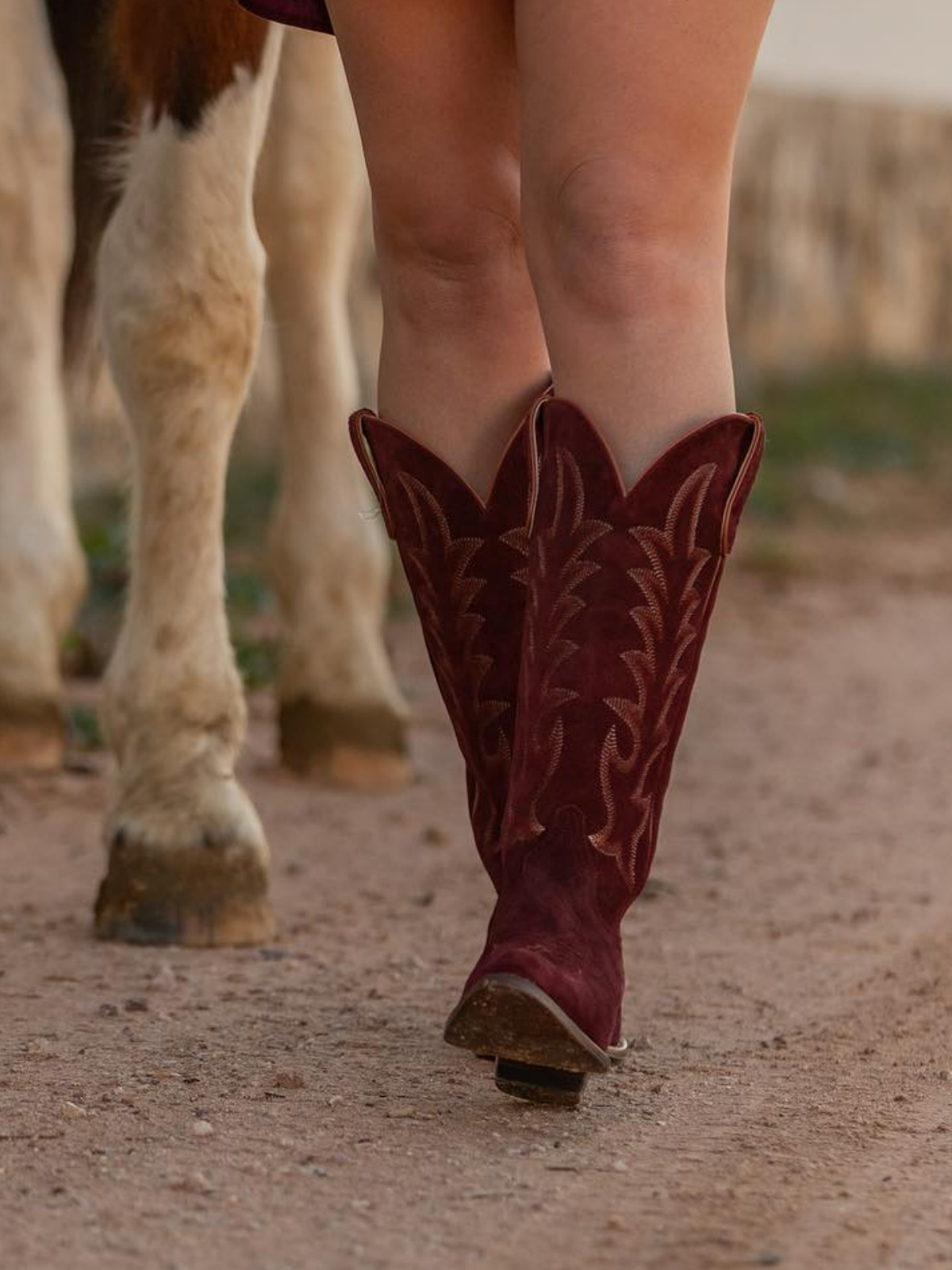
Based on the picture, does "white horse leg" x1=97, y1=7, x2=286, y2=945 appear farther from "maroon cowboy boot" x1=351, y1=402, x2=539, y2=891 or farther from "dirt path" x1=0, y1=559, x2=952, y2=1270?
"maroon cowboy boot" x1=351, y1=402, x2=539, y2=891

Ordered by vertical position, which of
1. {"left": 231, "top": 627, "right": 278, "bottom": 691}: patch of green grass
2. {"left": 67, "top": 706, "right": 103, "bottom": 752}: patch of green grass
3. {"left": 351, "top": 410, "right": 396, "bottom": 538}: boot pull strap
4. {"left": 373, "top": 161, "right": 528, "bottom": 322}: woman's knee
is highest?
{"left": 373, "top": 161, "right": 528, "bottom": 322}: woman's knee

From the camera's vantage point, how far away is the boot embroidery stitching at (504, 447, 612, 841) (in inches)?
67.7

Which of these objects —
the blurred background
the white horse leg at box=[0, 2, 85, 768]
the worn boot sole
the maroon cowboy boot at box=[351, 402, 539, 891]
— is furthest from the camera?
the blurred background

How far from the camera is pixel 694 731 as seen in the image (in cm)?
399

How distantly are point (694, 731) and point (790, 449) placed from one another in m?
3.94

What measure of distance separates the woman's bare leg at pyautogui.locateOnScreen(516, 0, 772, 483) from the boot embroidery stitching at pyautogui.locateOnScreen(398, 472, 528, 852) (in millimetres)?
190

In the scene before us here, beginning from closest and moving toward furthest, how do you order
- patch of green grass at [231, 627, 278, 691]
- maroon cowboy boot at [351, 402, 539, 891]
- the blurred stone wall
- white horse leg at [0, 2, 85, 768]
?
maroon cowboy boot at [351, 402, 539, 891], white horse leg at [0, 2, 85, 768], patch of green grass at [231, 627, 278, 691], the blurred stone wall

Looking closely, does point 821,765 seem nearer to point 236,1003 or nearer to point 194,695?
point 194,695

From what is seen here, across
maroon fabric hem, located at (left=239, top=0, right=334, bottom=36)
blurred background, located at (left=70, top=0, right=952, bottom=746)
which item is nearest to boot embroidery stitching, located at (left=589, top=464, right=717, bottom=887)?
maroon fabric hem, located at (left=239, top=0, right=334, bottom=36)

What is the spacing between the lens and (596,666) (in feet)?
5.63

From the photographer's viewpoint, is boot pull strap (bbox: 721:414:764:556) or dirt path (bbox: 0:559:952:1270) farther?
boot pull strap (bbox: 721:414:764:556)

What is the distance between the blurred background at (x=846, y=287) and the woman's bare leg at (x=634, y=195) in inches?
184

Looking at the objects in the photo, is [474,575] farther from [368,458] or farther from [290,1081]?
[290,1081]

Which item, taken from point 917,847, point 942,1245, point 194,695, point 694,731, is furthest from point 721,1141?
point 694,731
